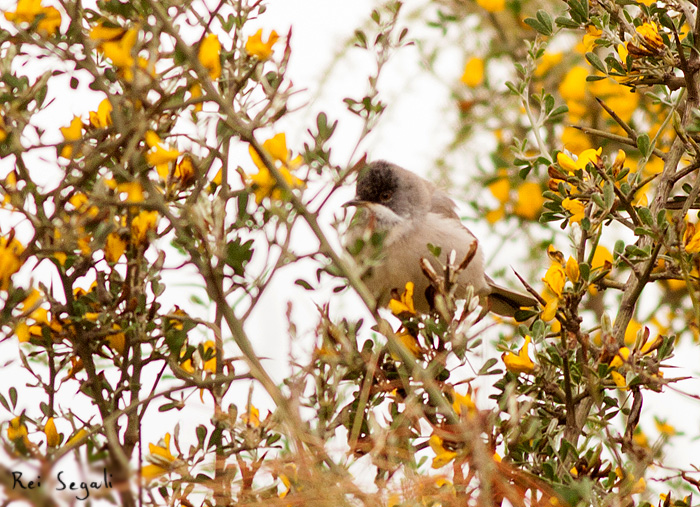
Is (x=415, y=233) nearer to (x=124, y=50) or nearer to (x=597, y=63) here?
(x=597, y=63)

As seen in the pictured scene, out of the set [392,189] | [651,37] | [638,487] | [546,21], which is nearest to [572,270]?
[638,487]

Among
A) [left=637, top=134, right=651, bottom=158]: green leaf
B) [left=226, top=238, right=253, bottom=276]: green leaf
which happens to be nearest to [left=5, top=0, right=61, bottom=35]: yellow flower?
[left=226, top=238, right=253, bottom=276]: green leaf

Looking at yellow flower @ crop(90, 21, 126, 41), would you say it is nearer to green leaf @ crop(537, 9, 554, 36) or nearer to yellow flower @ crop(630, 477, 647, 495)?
green leaf @ crop(537, 9, 554, 36)

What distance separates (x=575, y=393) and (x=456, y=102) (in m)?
3.01

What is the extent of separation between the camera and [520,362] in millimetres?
1964

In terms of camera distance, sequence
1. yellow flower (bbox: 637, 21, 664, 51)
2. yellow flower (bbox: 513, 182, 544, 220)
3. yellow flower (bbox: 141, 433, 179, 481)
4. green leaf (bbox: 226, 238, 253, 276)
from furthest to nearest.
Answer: yellow flower (bbox: 513, 182, 544, 220) < yellow flower (bbox: 637, 21, 664, 51) < green leaf (bbox: 226, 238, 253, 276) < yellow flower (bbox: 141, 433, 179, 481)

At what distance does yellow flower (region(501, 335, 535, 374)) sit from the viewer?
1.96 meters

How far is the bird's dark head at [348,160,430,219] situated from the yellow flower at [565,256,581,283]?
6.68 feet

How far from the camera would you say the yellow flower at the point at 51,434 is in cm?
179

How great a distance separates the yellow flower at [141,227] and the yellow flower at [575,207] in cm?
97

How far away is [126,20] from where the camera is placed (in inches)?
72.7

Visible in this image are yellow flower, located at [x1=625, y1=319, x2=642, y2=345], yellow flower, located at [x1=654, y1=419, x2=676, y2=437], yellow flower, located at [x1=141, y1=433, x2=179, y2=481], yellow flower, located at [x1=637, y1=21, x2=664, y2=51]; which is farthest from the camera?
yellow flower, located at [x1=625, y1=319, x2=642, y2=345]

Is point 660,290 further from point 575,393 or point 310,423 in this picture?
point 310,423

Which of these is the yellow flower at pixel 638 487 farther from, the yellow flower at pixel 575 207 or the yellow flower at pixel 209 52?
the yellow flower at pixel 209 52
